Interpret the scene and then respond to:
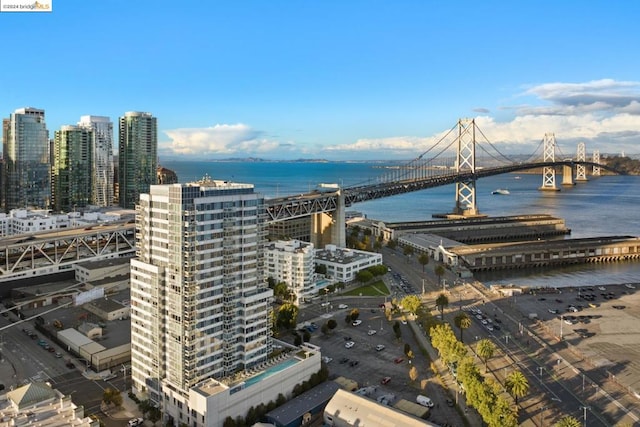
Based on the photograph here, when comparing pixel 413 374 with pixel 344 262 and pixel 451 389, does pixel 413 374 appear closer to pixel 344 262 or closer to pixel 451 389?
pixel 451 389

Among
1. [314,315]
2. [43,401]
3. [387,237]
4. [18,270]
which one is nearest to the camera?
[43,401]

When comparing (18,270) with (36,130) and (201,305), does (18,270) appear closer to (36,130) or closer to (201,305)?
(201,305)

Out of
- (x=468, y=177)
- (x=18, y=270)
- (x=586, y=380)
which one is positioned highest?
(x=468, y=177)

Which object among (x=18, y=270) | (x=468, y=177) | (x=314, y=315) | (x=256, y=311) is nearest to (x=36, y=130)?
(x=18, y=270)

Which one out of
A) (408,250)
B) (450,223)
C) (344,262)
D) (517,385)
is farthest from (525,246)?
(517,385)

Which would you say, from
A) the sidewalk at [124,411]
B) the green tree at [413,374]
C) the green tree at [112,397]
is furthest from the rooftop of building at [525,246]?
the green tree at [112,397]
